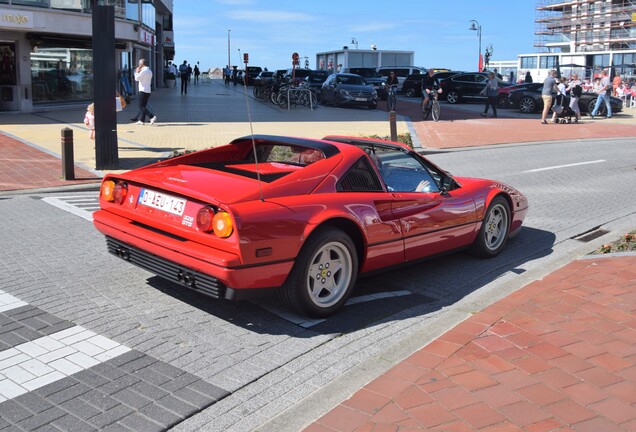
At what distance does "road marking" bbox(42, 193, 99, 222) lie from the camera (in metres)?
8.93

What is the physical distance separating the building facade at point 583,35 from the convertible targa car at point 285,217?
8760 centimetres

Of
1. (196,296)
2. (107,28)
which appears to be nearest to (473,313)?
(196,296)

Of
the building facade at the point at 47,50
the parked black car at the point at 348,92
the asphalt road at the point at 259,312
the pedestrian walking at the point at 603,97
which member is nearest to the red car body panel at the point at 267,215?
the asphalt road at the point at 259,312

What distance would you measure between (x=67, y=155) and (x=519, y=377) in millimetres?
9338

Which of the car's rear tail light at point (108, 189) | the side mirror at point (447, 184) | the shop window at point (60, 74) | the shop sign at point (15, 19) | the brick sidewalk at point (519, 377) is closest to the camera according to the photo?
the brick sidewalk at point (519, 377)

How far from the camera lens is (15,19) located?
22812mm

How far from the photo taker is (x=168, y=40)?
6119 cm

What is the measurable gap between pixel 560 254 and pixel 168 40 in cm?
5828

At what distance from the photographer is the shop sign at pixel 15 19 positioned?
2242 centimetres

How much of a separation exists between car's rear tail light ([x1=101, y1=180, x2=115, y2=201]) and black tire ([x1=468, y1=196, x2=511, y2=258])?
3.50 metres

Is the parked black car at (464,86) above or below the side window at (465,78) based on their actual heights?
below

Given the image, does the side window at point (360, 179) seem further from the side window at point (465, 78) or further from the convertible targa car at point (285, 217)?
the side window at point (465, 78)

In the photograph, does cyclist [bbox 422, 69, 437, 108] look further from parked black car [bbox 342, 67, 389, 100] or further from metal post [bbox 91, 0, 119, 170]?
metal post [bbox 91, 0, 119, 170]

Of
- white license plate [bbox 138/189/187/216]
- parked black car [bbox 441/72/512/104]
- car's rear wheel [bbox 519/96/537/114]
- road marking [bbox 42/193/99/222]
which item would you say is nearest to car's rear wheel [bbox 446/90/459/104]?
parked black car [bbox 441/72/512/104]
